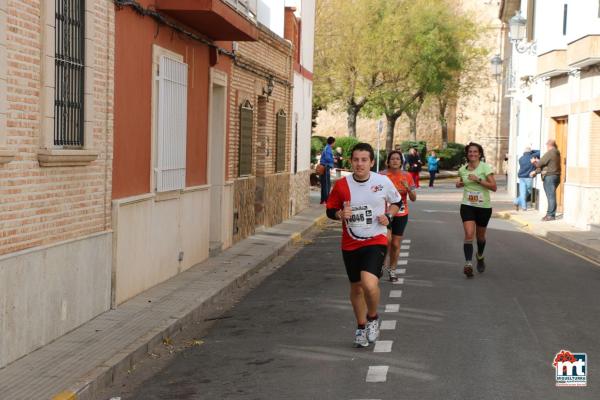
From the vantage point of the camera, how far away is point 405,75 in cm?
5722

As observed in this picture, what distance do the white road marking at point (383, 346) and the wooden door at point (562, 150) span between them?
19088mm

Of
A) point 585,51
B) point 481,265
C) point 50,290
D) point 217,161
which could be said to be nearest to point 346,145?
point 585,51

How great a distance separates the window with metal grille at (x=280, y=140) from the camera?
2411 cm

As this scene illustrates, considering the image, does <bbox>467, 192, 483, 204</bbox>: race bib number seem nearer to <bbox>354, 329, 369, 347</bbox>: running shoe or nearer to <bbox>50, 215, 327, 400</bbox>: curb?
<bbox>50, 215, 327, 400</bbox>: curb

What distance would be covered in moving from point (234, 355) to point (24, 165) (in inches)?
92.2

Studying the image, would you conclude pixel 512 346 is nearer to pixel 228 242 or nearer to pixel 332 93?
pixel 228 242

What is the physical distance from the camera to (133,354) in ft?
28.1

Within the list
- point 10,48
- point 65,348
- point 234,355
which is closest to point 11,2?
point 10,48

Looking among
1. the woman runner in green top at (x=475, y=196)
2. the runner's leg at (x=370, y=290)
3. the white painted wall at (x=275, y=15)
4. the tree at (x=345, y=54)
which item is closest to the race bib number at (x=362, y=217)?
the runner's leg at (x=370, y=290)

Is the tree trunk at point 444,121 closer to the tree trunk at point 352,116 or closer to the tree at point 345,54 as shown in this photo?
the tree trunk at point 352,116

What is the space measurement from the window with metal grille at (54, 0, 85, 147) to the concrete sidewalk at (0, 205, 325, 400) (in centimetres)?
179

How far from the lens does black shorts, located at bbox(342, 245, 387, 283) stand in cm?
909

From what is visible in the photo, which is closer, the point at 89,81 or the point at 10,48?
the point at 10,48

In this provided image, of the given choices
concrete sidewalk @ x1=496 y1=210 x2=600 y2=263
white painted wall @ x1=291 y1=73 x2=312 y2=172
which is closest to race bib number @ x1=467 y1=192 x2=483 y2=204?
concrete sidewalk @ x1=496 y1=210 x2=600 y2=263
